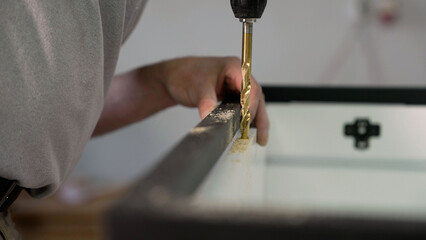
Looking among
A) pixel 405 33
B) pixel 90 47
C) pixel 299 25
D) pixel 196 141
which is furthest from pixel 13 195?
pixel 405 33

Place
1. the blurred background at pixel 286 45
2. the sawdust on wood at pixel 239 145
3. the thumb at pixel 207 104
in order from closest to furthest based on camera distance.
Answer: the sawdust on wood at pixel 239 145
the thumb at pixel 207 104
the blurred background at pixel 286 45

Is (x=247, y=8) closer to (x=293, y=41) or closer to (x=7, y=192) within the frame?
(x=7, y=192)

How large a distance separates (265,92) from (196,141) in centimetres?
50

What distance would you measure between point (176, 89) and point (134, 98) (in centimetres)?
11

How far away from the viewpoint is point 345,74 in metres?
1.87

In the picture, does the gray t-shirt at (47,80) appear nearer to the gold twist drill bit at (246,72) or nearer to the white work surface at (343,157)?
the gold twist drill bit at (246,72)

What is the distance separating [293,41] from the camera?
1.85 meters

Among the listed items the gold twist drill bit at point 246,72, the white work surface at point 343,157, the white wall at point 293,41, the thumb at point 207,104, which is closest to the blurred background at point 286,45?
the white wall at point 293,41

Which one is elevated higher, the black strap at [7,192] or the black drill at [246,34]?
the black drill at [246,34]

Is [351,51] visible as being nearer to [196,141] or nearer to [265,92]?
[265,92]

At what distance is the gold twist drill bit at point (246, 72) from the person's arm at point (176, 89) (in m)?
0.05

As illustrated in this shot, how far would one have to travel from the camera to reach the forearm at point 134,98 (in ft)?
2.69

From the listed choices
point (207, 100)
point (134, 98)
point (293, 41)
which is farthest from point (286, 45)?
point (207, 100)

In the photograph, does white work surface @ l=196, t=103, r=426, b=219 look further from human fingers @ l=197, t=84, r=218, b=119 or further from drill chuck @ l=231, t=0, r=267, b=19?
drill chuck @ l=231, t=0, r=267, b=19
